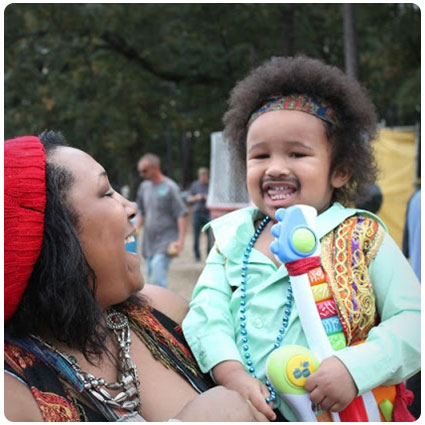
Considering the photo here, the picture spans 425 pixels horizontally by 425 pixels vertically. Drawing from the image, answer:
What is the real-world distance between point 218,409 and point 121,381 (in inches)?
11.7

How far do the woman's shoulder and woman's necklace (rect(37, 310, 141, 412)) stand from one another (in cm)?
26

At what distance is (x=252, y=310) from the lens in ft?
5.97

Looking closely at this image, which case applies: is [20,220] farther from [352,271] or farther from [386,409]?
[386,409]

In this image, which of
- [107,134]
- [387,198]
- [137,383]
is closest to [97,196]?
[137,383]

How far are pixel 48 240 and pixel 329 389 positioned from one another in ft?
2.90

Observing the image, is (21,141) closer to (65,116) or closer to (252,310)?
(252,310)

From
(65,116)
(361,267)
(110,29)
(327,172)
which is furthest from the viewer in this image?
(65,116)

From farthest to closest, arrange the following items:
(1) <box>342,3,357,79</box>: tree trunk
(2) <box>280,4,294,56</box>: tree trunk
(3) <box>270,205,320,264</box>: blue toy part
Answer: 1. (2) <box>280,4,294,56</box>: tree trunk
2. (1) <box>342,3,357,79</box>: tree trunk
3. (3) <box>270,205,320,264</box>: blue toy part

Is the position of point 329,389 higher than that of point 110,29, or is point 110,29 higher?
point 110,29

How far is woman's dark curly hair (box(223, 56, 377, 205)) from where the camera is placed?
6.69 ft

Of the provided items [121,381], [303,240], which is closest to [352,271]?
[303,240]

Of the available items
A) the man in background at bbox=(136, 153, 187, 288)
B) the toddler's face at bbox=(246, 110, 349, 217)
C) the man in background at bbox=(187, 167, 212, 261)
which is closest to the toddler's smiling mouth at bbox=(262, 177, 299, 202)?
the toddler's face at bbox=(246, 110, 349, 217)

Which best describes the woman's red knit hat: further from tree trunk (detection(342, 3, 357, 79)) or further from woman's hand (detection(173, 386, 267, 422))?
tree trunk (detection(342, 3, 357, 79))

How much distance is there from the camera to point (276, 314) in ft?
5.84
